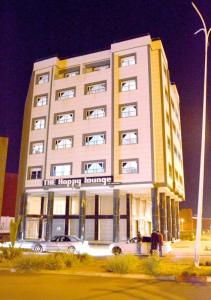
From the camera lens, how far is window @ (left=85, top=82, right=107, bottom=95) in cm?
4126

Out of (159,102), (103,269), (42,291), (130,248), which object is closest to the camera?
(42,291)

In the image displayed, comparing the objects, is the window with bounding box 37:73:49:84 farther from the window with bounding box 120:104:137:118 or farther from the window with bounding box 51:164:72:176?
the window with bounding box 120:104:137:118

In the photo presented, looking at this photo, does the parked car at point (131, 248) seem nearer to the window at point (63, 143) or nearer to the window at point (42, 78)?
the window at point (63, 143)

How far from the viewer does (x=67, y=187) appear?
Result: 39312mm

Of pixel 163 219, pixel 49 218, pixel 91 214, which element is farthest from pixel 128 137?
pixel 49 218

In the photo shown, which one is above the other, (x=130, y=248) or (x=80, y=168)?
(x=80, y=168)

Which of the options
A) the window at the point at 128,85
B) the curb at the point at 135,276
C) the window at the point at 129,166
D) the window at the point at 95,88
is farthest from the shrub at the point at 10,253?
the window at the point at 95,88

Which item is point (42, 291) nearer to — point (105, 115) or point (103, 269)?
point (103, 269)

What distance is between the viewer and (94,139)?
3988cm

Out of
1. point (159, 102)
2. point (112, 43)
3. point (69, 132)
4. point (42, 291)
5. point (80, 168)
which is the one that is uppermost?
point (112, 43)

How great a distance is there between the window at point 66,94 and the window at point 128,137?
9876mm

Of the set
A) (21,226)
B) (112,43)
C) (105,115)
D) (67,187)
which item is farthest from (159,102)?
(21,226)

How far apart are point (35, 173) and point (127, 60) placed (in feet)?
61.9

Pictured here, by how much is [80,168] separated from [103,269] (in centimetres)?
2453
